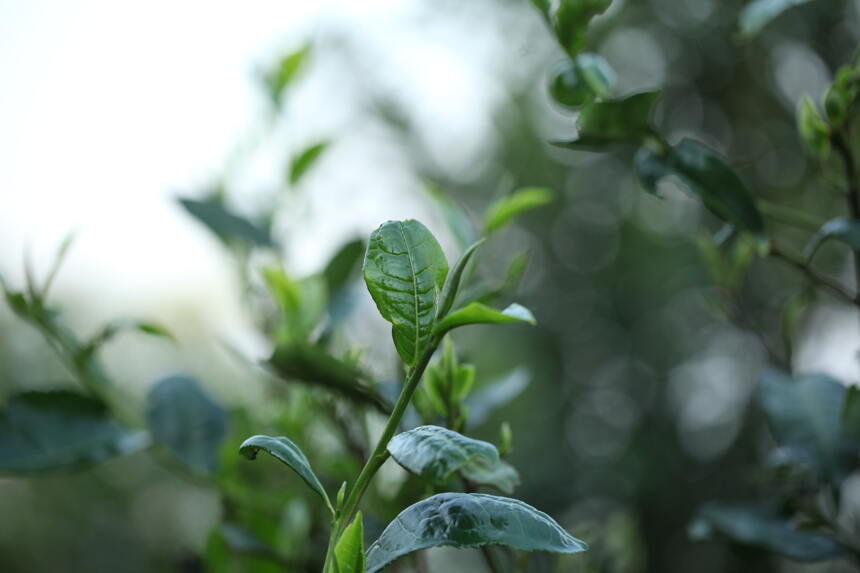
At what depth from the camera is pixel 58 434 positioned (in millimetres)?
353

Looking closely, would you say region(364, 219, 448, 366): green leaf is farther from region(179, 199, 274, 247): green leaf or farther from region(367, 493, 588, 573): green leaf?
region(179, 199, 274, 247): green leaf

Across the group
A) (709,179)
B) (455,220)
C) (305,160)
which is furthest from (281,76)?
(709,179)

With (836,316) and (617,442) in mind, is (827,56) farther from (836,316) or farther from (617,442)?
(617,442)

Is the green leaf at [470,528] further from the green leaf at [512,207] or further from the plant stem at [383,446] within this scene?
the green leaf at [512,207]

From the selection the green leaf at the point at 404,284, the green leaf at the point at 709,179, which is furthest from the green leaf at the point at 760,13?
the green leaf at the point at 404,284

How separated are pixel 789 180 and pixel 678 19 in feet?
2.66

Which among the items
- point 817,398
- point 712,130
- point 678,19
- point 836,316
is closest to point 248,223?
point 817,398

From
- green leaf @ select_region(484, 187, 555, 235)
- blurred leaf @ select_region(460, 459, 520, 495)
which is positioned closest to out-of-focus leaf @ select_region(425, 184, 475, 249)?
green leaf @ select_region(484, 187, 555, 235)

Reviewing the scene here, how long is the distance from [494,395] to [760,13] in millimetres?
222

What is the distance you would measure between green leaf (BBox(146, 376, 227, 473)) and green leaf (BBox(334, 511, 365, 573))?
0.20m

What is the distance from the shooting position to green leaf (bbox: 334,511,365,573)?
0.62 ft

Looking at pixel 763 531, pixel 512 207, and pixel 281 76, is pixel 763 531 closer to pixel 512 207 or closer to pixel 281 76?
pixel 512 207

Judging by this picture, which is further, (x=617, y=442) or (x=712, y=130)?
(x=712, y=130)

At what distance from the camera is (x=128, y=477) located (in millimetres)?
2871
